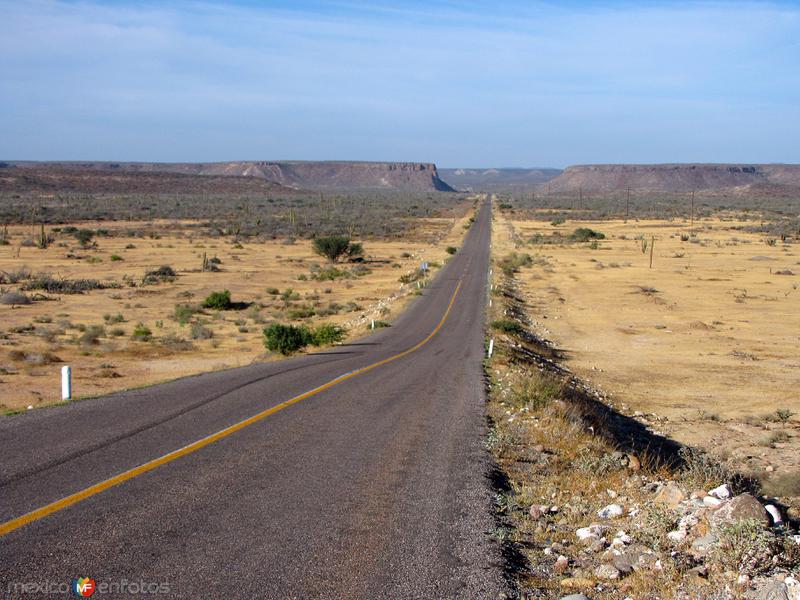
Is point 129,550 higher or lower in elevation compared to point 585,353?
higher

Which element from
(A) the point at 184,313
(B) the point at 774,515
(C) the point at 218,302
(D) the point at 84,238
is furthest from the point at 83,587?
(D) the point at 84,238

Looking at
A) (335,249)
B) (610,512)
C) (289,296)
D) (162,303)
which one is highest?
(610,512)

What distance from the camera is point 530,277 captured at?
6116cm

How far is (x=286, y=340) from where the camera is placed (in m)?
26.3

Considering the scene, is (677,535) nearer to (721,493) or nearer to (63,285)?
(721,493)

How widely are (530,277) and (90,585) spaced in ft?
186

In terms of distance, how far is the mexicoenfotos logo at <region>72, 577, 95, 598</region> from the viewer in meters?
5.95

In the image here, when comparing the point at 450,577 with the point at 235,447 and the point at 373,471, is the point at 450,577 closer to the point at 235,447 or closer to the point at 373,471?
the point at 373,471

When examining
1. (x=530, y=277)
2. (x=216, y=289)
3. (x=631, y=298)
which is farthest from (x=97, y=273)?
(x=631, y=298)

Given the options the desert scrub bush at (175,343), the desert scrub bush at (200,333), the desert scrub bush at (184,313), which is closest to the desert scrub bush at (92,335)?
the desert scrub bush at (175,343)

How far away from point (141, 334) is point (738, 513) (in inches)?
1134

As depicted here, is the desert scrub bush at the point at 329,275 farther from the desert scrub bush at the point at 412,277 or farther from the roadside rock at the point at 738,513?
the roadside rock at the point at 738,513

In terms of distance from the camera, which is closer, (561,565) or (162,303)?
(561,565)

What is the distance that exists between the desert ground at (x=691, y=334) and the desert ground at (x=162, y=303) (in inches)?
368
